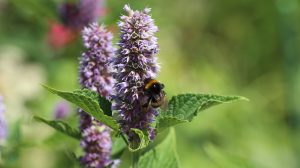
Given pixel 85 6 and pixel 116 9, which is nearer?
pixel 85 6

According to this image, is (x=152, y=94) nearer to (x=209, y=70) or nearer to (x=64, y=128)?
(x=64, y=128)

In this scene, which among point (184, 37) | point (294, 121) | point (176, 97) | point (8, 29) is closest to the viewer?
point (176, 97)

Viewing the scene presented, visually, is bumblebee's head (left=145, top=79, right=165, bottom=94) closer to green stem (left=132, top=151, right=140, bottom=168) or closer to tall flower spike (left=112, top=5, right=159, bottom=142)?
tall flower spike (left=112, top=5, right=159, bottom=142)

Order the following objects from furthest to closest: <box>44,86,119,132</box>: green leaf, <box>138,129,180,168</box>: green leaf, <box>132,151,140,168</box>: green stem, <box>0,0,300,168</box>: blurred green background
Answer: <box>0,0,300,168</box>: blurred green background
<box>138,129,180,168</box>: green leaf
<box>132,151,140,168</box>: green stem
<box>44,86,119,132</box>: green leaf

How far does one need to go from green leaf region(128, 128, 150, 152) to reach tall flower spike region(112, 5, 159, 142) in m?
0.04

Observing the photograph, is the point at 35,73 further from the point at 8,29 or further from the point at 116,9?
the point at 116,9

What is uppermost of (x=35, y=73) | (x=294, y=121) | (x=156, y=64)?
(x=35, y=73)

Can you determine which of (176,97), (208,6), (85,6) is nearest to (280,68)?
(208,6)

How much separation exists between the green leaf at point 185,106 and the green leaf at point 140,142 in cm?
6

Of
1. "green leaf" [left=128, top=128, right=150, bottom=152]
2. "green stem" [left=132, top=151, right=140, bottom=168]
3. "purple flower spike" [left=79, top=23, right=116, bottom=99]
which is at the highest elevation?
"purple flower spike" [left=79, top=23, right=116, bottom=99]

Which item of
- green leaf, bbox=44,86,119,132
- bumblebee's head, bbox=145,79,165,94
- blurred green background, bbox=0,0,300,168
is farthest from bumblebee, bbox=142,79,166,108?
blurred green background, bbox=0,0,300,168

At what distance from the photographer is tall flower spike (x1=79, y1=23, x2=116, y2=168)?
1.90 m

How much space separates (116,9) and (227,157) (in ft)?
5.57

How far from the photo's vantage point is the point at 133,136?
5.82ft
